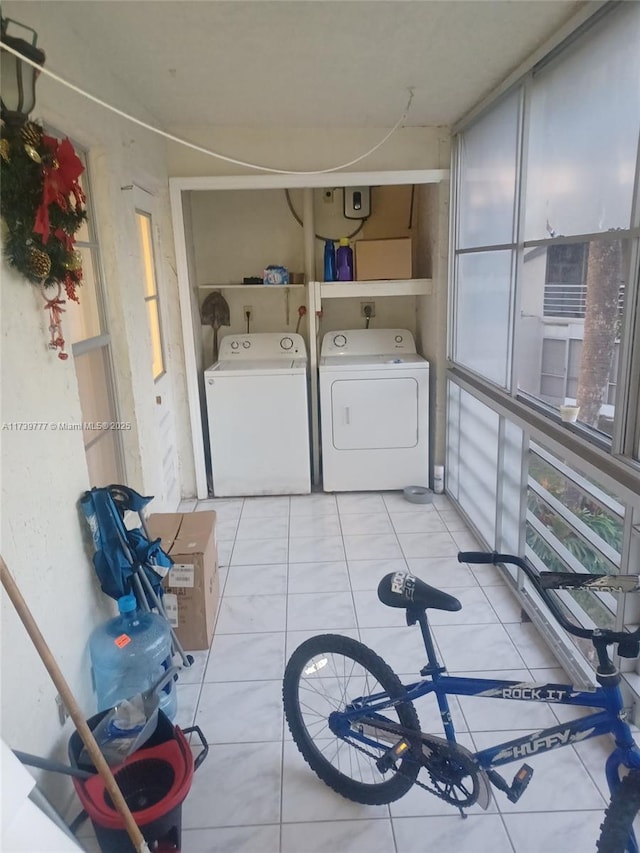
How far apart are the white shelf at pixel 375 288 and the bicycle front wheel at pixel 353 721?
Result: 2511mm

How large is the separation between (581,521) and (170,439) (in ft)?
8.20

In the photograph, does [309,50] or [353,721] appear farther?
[309,50]

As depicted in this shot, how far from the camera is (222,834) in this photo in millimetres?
1634

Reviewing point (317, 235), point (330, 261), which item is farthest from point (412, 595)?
point (317, 235)

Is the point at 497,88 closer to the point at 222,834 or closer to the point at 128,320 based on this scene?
the point at 128,320

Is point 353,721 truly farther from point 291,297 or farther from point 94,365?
point 291,297

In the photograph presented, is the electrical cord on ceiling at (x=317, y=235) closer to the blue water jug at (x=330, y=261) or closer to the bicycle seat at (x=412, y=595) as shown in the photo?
the blue water jug at (x=330, y=261)

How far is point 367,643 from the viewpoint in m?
2.44

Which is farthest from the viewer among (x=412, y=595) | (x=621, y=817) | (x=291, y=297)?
(x=291, y=297)

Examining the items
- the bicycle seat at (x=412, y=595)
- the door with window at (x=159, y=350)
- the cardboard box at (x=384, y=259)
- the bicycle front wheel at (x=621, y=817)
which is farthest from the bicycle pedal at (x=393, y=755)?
the cardboard box at (x=384, y=259)

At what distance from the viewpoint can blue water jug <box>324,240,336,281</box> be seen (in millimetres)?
4098

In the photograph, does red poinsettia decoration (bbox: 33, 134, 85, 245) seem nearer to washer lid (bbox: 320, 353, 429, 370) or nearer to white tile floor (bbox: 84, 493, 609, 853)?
white tile floor (bbox: 84, 493, 609, 853)

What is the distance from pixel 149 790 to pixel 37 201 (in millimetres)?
1657

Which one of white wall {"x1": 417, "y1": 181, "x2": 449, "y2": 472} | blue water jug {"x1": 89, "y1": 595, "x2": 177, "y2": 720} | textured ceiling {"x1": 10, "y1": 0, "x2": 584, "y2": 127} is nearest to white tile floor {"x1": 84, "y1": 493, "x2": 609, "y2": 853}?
blue water jug {"x1": 89, "y1": 595, "x2": 177, "y2": 720}
